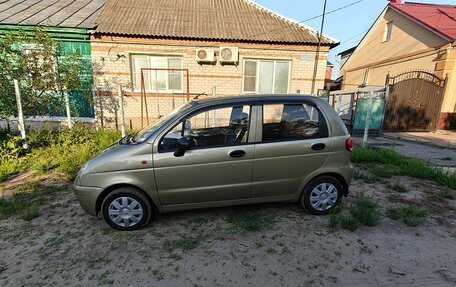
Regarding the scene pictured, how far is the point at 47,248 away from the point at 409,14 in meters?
18.9

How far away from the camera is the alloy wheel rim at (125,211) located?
3.04 metres

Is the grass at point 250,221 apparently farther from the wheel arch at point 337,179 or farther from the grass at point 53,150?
the grass at point 53,150

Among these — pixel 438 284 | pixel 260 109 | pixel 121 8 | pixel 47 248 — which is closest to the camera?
pixel 438 284

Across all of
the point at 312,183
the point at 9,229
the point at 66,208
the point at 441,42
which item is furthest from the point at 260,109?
the point at 441,42

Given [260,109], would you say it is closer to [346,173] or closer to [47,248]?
[346,173]

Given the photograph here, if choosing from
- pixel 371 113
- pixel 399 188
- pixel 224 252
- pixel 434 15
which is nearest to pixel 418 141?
pixel 371 113

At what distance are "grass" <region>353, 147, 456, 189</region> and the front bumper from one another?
526cm

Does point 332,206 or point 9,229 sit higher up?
point 332,206

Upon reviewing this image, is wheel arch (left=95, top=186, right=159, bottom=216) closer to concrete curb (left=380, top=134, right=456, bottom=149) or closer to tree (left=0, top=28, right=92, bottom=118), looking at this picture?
tree (left=0, top=28, right=92, bottom=118)

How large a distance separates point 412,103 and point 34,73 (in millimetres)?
14357

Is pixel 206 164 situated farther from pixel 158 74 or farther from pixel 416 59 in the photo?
pixel 416 59

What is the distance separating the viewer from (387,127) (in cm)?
1123

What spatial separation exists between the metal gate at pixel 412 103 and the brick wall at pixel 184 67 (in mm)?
3643

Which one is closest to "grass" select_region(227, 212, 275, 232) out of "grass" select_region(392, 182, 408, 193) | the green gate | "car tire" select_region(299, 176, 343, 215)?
"car tire" select_region(299, 176, 343, 215)
